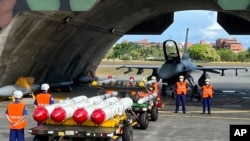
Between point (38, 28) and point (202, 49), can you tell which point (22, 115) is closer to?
point (38, 28)

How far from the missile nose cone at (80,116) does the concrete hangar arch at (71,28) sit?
42.8ft

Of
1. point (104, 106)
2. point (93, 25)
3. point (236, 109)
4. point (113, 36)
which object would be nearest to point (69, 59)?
point (93, 25)

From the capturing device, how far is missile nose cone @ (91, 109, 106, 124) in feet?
33.3

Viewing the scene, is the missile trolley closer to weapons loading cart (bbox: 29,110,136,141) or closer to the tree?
weapons loading cart (bbox: 29,110,136,141)

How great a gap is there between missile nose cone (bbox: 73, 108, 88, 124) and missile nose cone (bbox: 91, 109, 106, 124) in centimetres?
17

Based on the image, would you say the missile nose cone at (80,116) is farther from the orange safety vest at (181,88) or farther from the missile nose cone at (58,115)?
the orange safety vest at (181,88)

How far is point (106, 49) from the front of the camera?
41.0 metres

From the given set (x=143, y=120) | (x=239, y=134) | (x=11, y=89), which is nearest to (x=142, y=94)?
(x=143, y=120)

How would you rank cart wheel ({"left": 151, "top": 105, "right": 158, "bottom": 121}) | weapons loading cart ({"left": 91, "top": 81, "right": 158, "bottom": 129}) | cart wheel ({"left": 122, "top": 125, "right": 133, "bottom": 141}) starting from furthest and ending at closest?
cart wheel ({"left": 151, "top": 105, "right": 158, "bottom": 121})
weapons loading cart ({"left": 91, "top": 81, "right": 158, "bottom": 129})
cart wheel ({"left": 122, "top": 125, "right": 133, "bottom": 141})

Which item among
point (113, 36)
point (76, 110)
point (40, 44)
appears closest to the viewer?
point (76, 110)

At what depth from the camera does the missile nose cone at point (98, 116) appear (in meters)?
10.1

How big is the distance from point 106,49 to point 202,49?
477 feet

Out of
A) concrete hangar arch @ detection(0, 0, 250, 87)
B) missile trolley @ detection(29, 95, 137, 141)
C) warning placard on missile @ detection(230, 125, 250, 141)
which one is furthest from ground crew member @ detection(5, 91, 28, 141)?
concrete hangar arch @ detection(0, 0, 250, 87)

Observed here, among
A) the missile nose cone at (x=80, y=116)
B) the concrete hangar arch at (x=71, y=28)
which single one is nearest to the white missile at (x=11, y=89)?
the concrete hangar arch at (x=71, y=28)
